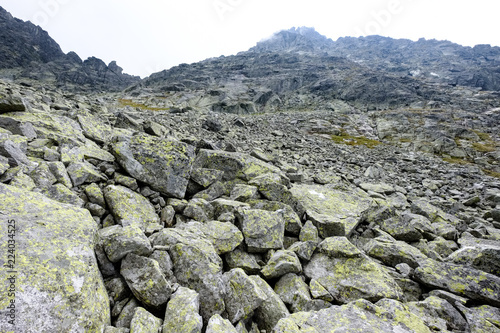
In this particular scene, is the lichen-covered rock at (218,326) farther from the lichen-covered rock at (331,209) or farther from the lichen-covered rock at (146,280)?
the lichen-covered rock at (331,209)

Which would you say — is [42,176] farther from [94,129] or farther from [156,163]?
[94,129]

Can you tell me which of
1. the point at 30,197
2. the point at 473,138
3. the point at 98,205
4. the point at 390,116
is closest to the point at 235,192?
the point at 98,205

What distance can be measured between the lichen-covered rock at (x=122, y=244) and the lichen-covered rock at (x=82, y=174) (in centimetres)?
275

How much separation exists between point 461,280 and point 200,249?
8049 millimetres

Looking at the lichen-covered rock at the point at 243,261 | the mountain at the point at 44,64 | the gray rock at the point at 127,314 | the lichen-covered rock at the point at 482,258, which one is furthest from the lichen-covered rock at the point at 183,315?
the mountain at the point at 44,64

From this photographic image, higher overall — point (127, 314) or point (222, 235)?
point (222, 235)

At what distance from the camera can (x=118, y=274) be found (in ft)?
17.8

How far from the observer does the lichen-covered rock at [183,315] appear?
4465mm

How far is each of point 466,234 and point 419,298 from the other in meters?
6.78

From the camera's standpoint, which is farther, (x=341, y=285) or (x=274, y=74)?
(x=274, y=74)

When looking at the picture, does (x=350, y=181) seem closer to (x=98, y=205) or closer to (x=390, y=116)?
(x=98, y=205)

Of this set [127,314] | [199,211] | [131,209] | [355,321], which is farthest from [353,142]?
[127,314]

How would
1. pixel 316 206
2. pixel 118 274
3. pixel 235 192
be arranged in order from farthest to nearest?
pixel 316 206, pixel 235 192, pixel 118 274

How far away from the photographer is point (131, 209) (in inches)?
282
